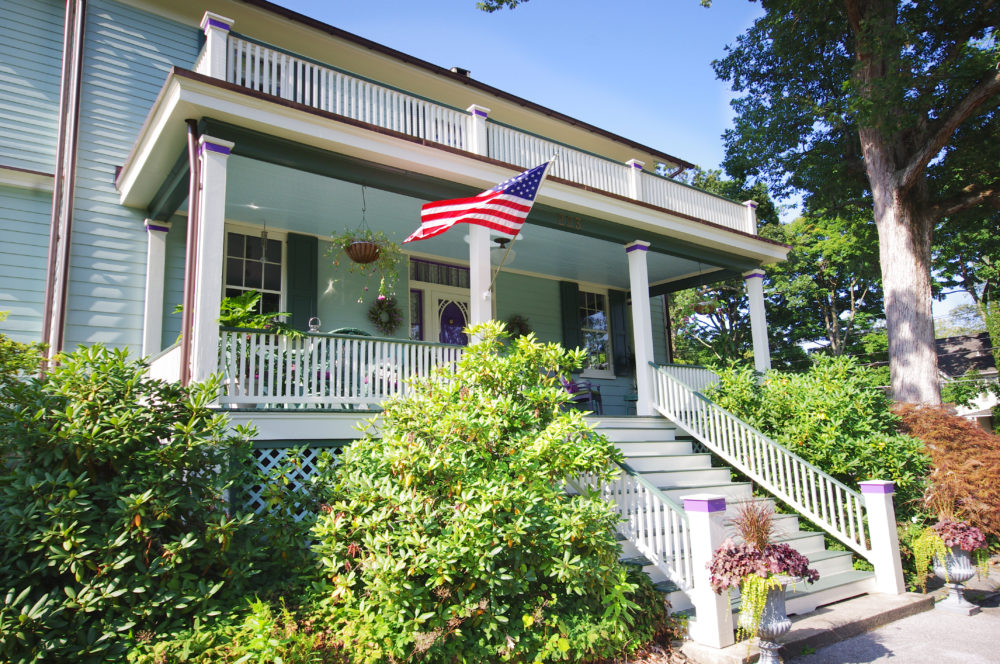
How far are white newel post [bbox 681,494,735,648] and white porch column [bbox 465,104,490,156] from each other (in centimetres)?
501

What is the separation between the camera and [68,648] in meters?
3.37

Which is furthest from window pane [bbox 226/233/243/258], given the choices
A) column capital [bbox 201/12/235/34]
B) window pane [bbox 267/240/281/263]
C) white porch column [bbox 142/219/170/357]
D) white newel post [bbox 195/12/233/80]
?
column capital [bbox 201/12/235/34]

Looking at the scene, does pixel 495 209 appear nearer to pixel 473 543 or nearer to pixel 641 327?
pixel 641 327

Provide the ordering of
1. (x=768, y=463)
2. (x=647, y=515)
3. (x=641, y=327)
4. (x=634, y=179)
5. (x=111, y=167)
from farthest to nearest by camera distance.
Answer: (x=634, y=179) → (x=641, y=327) → (x=111, y=167) → (x=768, y=463) → (x=647, y=515)

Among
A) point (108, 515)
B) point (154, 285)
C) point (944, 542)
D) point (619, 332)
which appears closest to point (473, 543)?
point (108, 515)

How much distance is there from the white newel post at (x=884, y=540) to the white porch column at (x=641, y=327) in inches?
128

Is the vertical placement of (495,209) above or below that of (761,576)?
above

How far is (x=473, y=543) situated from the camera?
3924 mm

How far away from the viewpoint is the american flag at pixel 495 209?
6613 millimetres

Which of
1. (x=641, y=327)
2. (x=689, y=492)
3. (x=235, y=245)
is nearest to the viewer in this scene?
(x=689, y=492)

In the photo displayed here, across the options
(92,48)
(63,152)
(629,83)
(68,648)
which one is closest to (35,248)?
(63,152)

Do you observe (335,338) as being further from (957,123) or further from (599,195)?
(957,123)

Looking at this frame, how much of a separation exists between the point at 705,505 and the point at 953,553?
3098mm

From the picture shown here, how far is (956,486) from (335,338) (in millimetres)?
6908
